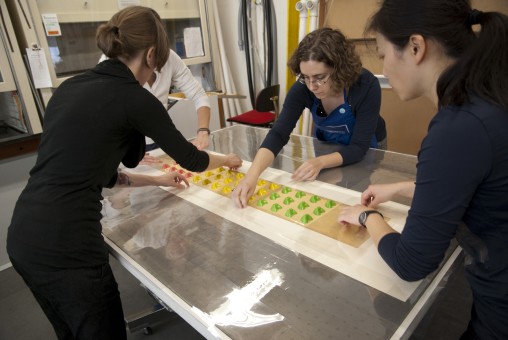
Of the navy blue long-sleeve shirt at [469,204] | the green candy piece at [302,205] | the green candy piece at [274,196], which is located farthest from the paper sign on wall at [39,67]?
the navy blue long-sleeve shirt at [469,204]

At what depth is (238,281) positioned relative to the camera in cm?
77

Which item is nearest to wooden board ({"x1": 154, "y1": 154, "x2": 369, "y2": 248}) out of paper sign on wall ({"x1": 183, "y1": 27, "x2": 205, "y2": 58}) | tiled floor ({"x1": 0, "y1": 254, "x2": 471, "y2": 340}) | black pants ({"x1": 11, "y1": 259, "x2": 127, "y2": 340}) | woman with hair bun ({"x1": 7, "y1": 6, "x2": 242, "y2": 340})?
woman with hair bun ({"x1": 7, "y1": 6, "x2": 242, "y2": 340})

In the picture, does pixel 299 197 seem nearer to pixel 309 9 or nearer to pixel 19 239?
pixel 19 239

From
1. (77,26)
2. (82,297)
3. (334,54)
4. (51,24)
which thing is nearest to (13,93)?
(51,24)

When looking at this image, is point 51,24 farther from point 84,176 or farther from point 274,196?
point 274,196

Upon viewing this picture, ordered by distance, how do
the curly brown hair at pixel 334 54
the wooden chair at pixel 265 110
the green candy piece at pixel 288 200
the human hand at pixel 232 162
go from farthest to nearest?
the wooden chair at pixel 265 110
the human hand at pixel 232 162
the curly brown hair at pixel 334 54
the green candy piece at pixel 288 200

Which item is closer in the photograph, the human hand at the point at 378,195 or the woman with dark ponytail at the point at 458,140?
the woman with dark ponytail at the point at 458,140

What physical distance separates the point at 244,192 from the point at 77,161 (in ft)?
1.70

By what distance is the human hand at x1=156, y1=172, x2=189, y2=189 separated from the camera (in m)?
1.24

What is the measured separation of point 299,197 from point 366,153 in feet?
1.71

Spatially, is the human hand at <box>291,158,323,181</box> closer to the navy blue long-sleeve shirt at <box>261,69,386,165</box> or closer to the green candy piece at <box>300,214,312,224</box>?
the navy blue long-sleeve shirt at <box>261,69,386,165</box>

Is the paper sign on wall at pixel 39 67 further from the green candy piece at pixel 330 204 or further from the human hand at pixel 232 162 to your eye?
the green candy piece at pixel 330 204

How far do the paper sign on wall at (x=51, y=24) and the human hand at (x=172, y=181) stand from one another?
1.54 m

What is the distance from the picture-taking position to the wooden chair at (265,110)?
2773 mm
